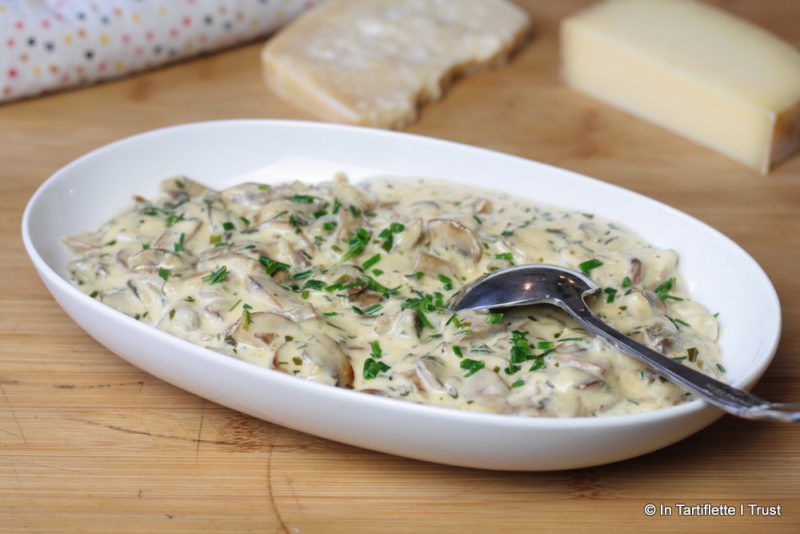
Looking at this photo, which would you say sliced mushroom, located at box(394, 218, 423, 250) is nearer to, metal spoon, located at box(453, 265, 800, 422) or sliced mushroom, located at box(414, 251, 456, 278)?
sliced mushroom, located at box(414, 251, 456, 278)

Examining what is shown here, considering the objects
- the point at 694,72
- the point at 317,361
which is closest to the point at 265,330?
the point at 317,361

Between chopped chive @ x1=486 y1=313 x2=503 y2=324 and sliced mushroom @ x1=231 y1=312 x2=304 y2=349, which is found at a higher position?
chopped chive @ x1=486 y1=313 x2=503 y2=324

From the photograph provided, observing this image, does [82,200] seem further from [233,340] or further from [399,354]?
[399,354]

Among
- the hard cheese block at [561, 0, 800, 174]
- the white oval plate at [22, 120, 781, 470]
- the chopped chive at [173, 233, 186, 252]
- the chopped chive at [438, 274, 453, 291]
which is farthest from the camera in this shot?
the hard cheese block at [561, 0, 800, 174]

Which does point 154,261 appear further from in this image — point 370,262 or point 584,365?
point 584,365

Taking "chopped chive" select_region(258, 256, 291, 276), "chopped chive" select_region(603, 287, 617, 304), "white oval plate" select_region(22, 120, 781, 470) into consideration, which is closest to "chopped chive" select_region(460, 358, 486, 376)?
"white oval plate" select_region(22, 120, 781, 470)

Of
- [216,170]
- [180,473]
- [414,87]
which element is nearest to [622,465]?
[180,473]

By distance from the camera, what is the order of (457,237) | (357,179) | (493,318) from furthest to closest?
(357,179) < (457,237) < (493,318)
